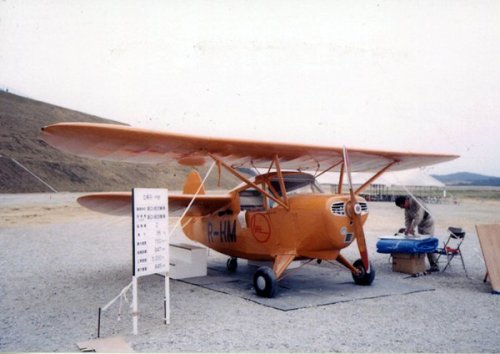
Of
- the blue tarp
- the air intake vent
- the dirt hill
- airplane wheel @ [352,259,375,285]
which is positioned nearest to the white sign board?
the air intake vent

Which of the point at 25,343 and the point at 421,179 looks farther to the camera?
the point at 421,179

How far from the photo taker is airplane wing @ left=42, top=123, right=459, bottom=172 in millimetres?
6566

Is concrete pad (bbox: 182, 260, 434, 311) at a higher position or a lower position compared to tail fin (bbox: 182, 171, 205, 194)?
lower

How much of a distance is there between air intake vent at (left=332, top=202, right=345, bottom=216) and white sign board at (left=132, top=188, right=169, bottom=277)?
297 centimetres

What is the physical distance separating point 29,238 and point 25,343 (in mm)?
13032

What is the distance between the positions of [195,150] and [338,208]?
2.70 metres

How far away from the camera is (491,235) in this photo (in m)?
8.84

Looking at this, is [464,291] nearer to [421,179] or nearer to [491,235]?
[491,235]

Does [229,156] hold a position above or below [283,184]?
above

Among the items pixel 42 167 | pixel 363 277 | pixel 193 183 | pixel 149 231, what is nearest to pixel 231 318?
pixel 149 231

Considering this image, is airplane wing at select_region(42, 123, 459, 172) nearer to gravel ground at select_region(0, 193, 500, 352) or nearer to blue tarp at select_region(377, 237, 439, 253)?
blue tarp at select_region(377, 237, 439, 253)

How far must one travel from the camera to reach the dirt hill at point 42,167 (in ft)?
193

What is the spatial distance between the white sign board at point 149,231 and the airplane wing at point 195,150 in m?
1.11


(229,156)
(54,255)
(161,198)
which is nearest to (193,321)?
(161,198)
